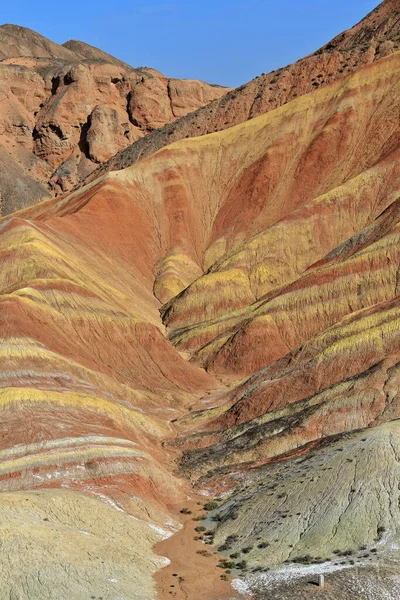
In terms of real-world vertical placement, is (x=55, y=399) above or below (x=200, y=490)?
above

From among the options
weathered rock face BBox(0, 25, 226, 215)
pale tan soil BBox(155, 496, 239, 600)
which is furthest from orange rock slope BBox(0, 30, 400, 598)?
weathered rock face BBox(0, 25, 226, 215)

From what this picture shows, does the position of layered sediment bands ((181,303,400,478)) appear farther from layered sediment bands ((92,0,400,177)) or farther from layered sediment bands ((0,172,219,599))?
layered sediment bands ((92,0,400,177))

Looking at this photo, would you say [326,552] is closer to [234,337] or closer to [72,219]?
[234,337]

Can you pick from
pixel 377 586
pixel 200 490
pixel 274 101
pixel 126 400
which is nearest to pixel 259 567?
pixel 377 586

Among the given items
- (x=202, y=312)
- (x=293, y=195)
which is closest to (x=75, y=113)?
(x=293, y=195)

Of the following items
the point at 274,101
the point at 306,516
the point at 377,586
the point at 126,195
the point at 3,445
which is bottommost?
the point at 377,586

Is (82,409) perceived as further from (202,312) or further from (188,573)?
(202,312)

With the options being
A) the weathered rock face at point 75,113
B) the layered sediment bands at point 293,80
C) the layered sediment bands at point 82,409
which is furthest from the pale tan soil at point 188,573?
the weathered rock face at point 75,113

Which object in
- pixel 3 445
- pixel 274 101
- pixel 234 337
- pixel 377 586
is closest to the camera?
pixel 377 586
